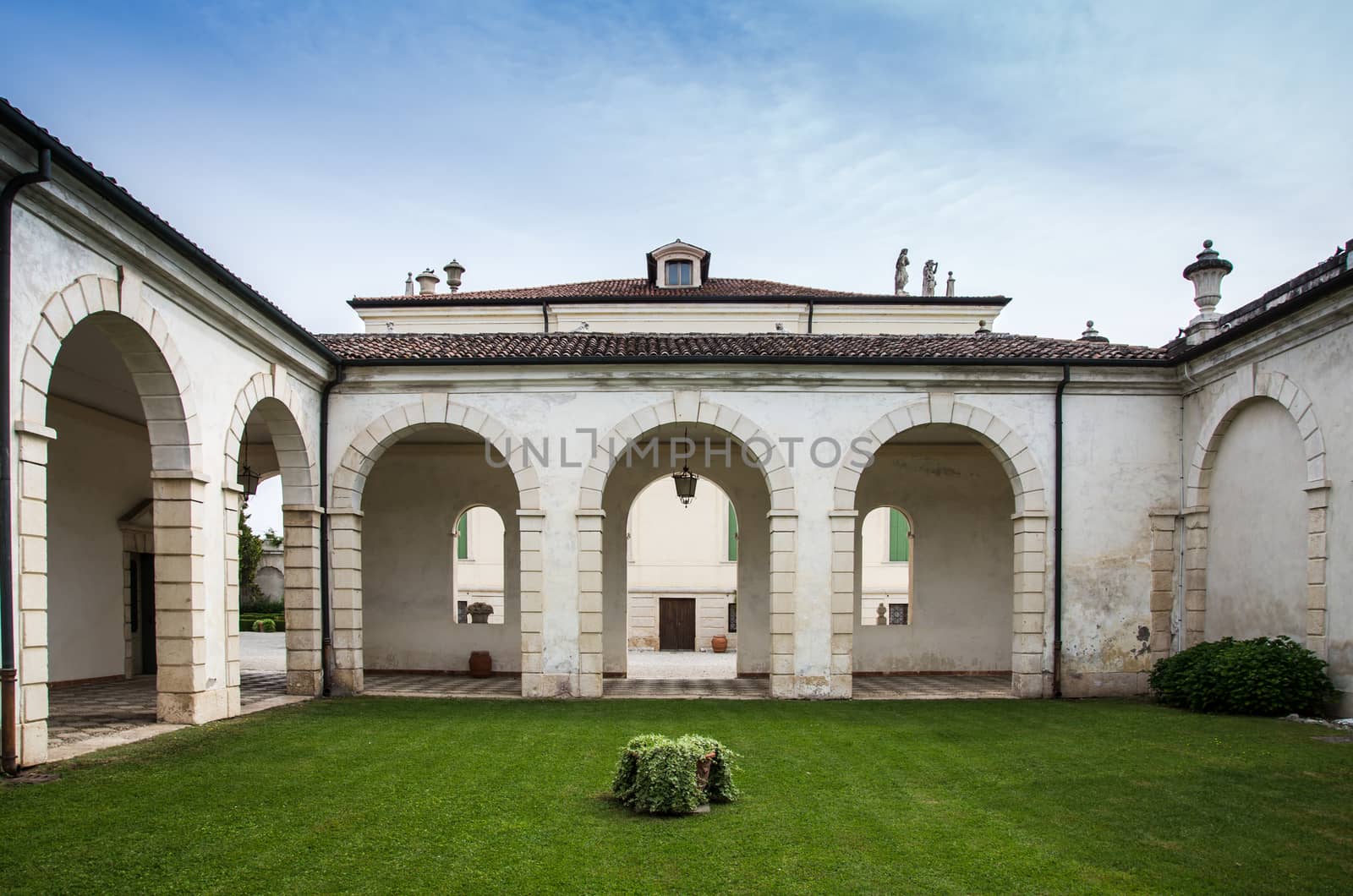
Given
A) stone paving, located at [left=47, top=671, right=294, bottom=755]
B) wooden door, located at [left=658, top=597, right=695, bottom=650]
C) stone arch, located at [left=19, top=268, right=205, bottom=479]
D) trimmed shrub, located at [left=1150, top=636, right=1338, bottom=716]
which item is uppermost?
stone arch, located at [left=19, top=268, right=205, bottom=479]

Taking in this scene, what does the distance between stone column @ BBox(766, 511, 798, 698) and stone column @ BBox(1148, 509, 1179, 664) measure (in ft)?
17.4

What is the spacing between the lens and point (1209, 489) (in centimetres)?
1315

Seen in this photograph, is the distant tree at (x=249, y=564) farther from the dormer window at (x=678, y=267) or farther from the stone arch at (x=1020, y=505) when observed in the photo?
the stone arch at (x=1020, y=505)

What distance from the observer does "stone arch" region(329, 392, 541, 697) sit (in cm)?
1321

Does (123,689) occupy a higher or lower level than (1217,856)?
lower

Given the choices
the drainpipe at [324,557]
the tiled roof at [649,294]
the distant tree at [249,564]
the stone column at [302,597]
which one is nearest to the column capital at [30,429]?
the stone column at [302,597]

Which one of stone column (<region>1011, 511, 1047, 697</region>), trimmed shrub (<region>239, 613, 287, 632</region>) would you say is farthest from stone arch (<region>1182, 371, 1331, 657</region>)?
trimmed shrub (<region>239, 613, 287, 632</region>)

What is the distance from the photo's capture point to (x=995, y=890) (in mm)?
5074

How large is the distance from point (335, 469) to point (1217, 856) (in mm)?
11539

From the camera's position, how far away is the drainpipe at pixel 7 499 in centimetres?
682

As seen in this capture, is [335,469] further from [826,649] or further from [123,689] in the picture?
[826,649]

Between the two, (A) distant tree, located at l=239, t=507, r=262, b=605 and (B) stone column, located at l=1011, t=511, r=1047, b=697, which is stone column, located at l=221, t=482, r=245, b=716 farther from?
(A) distant tree, located at l=239, t=507, r=262, b=605

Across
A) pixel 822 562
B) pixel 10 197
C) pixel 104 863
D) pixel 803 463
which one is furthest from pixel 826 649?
pixel 10 197

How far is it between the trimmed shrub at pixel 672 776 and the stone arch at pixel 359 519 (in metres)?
6.43
